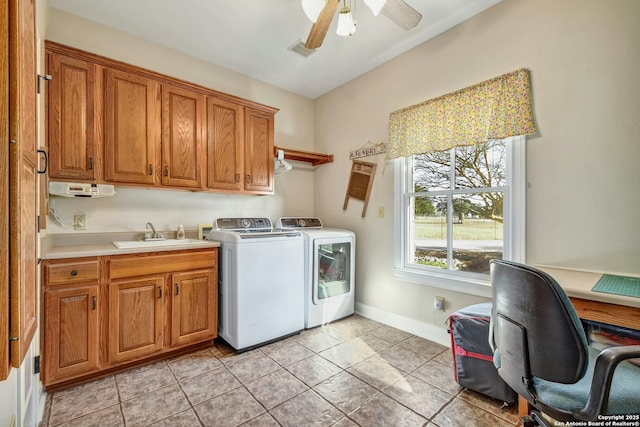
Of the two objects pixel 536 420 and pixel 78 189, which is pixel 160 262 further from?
pixel 536 420

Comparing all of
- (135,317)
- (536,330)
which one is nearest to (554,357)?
(536,330)

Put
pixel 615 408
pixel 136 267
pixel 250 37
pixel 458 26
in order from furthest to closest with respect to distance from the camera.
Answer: pixel 250 37
pixel 458 26
pixel 136 267
pixel 615 408

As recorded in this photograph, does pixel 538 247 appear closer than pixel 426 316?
Yes

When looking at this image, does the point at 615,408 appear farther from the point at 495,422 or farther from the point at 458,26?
the point at 458,26

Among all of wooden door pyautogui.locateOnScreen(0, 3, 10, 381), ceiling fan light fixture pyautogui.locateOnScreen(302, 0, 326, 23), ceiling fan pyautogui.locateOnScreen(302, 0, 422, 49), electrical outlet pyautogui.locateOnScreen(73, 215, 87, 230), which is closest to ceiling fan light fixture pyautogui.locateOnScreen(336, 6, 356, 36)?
ceiling fan pyautogui.locateOnScreen(302, 0, 422, 49)

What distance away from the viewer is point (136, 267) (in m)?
2.09

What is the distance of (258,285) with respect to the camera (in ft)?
8.06

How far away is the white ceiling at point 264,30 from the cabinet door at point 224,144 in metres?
0.59

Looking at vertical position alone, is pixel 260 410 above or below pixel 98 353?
below

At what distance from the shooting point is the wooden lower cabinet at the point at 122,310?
5.93 ft

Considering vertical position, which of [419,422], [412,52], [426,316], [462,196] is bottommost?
[419,422]

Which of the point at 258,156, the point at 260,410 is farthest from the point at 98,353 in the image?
the point at 258,156

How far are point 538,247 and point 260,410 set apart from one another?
2170 millimetres

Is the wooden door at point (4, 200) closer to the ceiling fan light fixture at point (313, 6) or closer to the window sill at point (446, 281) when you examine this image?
the ceiling fan light fixture at point (313, 6)
